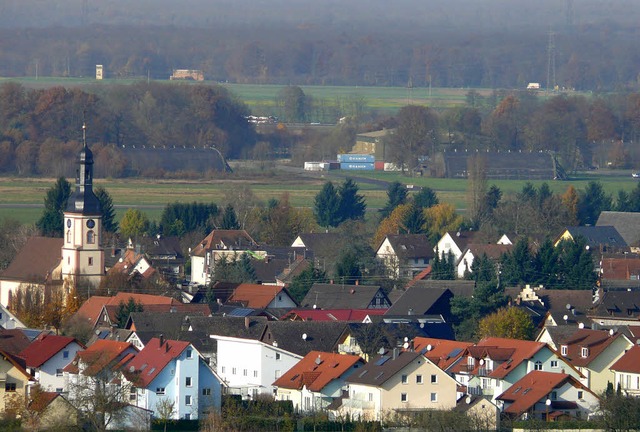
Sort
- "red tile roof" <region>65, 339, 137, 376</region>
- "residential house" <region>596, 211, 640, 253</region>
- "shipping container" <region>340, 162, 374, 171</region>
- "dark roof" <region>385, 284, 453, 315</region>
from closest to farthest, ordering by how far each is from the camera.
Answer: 1. "red tile roof" <region>65, 339, 137, 376</region>
2. "dark roof" <region>385, 284, 453, 315</region>
3. "residential house" <region>596, 211, 640, 253</region>
4. "shipping container" <region>340, 162, 374, 171</region>

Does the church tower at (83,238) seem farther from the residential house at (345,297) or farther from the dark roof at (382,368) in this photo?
the dark roof at (382,368)

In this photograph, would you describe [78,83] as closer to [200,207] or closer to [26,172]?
[26,172]

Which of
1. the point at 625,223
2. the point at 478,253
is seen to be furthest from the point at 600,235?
the point at 478,253

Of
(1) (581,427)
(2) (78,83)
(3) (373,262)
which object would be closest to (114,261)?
(3) (373,262)

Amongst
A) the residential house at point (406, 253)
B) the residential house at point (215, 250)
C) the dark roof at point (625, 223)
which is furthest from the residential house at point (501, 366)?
the dark roof at point (625, 223)

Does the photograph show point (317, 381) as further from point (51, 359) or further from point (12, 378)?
point (12, 378)

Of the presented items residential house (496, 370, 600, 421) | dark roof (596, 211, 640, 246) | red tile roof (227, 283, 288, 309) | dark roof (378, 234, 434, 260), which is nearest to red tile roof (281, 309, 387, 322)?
red tile roof (227, 283, 288, 309)

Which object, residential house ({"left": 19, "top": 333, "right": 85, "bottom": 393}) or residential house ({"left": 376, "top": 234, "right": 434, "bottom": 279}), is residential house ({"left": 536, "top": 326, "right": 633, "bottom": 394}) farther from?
residential house ({"left": 376, "top": 234, "right": 434, "bottom": 279})
